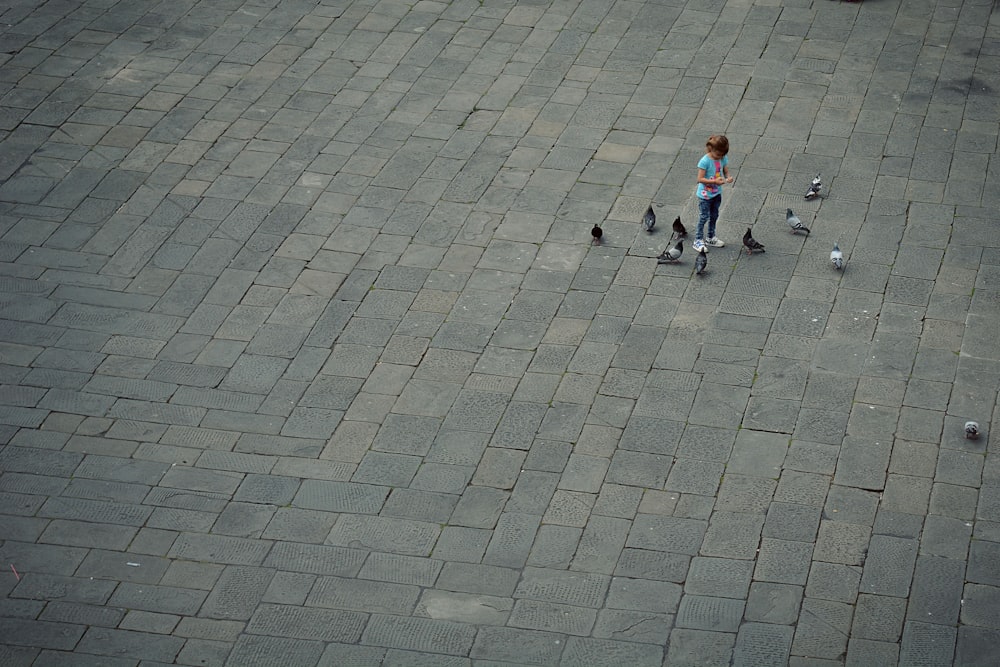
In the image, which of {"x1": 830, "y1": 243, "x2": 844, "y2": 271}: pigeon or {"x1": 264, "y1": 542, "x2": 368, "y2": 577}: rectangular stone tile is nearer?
{"x1": 264, "y1": 542, "x2": 368, "y2": 577}: rectangular stone tile

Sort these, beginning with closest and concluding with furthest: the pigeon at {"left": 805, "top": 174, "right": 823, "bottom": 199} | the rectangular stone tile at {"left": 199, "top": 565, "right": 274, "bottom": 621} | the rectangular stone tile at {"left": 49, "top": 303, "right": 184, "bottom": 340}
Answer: the rectangular stone tile at {"left": 199, "top": 565, "right": 274, "bottom": 621} < the rectangular stone tile at {"left": 49, "top": 303, "right": 184, "bottom": 340} < the pigeon at {"left": 805, "top": 174, "right": 823, "bottom": 199}

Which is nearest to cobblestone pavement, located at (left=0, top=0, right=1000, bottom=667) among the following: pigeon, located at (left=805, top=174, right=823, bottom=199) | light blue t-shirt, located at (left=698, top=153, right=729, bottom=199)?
pigeon, located at (left=805, top=174, right=823, bottom=199)

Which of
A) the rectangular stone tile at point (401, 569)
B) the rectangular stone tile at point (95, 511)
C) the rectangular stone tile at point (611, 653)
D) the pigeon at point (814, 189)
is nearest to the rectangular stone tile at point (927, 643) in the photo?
the rectangular stone tile at point (611, 653)

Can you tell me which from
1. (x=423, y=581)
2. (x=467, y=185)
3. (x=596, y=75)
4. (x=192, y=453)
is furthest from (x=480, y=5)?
(x=423, y=581)

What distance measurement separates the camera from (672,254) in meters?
9.82

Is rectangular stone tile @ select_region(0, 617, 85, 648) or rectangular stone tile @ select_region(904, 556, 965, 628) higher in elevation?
rectangular stone tile @ select_region(904, 556, 965, 628)

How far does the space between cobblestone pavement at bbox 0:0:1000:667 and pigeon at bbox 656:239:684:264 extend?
0.44 feet

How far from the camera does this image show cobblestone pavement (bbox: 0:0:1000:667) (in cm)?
725

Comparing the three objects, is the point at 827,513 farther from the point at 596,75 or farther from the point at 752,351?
the point at 596,75

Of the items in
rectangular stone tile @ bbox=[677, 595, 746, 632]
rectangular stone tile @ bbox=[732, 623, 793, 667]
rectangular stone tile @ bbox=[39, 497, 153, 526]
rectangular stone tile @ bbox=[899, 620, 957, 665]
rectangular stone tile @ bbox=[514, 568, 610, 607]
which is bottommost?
rectangular stone tile @ bbox=[39, 497, 153, 526]

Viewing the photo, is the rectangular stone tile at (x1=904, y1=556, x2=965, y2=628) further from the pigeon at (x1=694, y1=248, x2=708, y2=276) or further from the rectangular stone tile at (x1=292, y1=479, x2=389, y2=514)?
the rectangular stone tile at (x1=292, y1=479, x2=389, y2=514)

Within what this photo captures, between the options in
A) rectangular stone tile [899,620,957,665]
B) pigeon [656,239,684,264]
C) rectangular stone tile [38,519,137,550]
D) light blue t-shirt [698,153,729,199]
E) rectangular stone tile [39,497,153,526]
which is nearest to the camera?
rectangular stone tile [899,620,957,665]

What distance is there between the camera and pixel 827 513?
7727mm

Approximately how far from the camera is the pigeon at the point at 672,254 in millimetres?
9812
